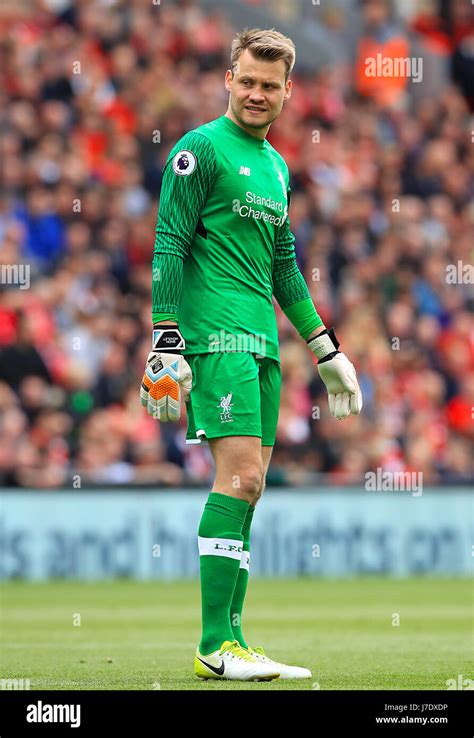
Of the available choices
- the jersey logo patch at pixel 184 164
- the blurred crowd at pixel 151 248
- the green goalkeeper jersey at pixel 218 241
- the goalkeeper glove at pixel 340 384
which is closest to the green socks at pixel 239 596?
the goalkeeper glove at pixel 340 384

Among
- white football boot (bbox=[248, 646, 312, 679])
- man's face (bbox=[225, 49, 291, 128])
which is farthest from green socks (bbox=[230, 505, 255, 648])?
man's face (bbox=[225, 49, 291, 128])

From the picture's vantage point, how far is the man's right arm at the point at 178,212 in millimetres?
7188

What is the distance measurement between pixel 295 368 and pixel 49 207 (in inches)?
130

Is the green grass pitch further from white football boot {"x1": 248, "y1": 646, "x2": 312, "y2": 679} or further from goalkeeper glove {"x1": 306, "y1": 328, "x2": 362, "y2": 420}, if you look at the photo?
goalkeeper glove {"x1": 306, "y1": 328, "x2": 362, "y2": 420}

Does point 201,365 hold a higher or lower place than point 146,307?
lower

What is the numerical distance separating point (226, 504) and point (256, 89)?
192cm

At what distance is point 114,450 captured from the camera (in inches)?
656

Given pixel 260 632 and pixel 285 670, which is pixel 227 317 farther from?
pixel 260 632

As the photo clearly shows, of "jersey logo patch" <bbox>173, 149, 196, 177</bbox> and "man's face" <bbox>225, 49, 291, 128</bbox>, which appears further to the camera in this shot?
"man's face" <bbox>225, 49, 291, 128</bbox>

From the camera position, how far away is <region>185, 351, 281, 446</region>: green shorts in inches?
284

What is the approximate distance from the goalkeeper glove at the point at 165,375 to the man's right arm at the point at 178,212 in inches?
3.7

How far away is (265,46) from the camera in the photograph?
7367 mm

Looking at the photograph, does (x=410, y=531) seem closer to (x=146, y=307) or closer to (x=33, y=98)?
(x=146, y=307)

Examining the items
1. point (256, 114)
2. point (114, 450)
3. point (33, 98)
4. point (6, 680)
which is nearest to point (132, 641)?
point (6, 680)
